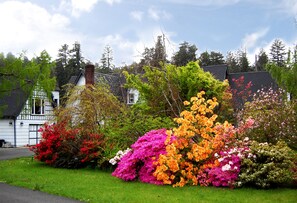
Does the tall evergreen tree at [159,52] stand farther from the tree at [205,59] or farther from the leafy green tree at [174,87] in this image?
the tree at [205,59]

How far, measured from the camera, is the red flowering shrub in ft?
47.3

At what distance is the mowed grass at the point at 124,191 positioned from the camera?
336 inches

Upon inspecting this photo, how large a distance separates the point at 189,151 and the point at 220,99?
26.9 ft

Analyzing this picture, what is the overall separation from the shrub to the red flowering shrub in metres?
6.27

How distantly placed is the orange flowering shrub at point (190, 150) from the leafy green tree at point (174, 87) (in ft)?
20.9

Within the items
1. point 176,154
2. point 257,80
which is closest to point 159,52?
point 176,154

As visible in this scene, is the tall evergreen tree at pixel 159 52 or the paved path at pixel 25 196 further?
the tall evergreen tree at pixel 159 52

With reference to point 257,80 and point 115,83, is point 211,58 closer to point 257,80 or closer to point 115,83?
point 257,80

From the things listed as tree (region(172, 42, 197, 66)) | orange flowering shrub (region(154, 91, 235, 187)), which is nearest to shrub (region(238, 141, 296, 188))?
orange flowering shrub (region(154, 91, 235, 187))

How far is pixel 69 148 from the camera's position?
15117 mm

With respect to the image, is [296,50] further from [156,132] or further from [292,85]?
[156,132]

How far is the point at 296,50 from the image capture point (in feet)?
33.2

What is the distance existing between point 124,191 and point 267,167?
3801 millimetres

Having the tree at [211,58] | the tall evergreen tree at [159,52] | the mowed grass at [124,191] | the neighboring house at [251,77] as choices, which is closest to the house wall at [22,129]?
the tall evergreen tree at [159,52]
